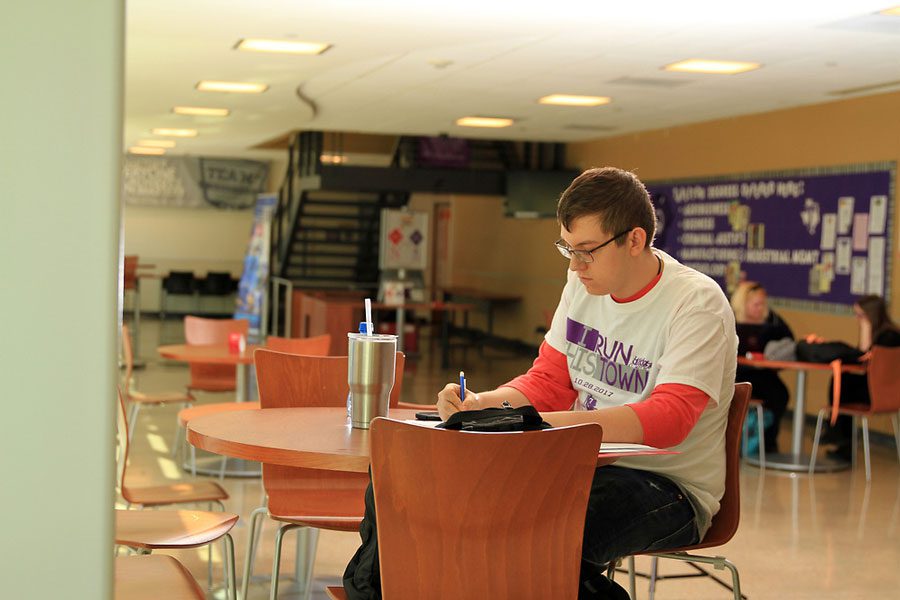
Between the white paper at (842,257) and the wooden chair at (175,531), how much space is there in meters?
7.22

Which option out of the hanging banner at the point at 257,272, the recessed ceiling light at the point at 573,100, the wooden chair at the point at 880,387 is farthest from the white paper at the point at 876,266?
the hanging banner at the point at 257,272

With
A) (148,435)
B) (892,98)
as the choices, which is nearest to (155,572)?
(148,435)

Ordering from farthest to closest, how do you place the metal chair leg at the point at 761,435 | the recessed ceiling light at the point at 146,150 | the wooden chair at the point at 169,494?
1. the recessed ceiling light at the point at 146,150
2. the metal chair leg at the point at 761,435
3. the wooden chair at the point at 169,494

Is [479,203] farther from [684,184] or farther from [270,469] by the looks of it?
[270,469]

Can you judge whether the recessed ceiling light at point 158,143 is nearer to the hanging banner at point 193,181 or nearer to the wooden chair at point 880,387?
the hanging banner at point 193,181

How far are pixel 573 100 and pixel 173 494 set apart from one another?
6.87 m

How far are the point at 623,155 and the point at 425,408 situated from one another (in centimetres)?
1057

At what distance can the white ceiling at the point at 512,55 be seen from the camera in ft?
20.1

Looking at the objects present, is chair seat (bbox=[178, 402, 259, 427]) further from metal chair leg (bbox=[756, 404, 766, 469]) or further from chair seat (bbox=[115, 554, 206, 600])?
metal chair leg (bbox=[756, 404, 766, 469])

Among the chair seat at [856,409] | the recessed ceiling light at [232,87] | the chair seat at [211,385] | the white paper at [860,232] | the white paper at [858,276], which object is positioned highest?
the recessed ceiling light at [232,87]

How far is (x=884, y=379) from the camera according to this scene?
7.12 meters

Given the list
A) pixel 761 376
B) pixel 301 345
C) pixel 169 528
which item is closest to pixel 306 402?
pixel 169 528

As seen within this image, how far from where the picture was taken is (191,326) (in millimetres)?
6973

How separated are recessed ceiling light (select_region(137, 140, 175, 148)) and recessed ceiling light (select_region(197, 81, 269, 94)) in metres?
7.52
